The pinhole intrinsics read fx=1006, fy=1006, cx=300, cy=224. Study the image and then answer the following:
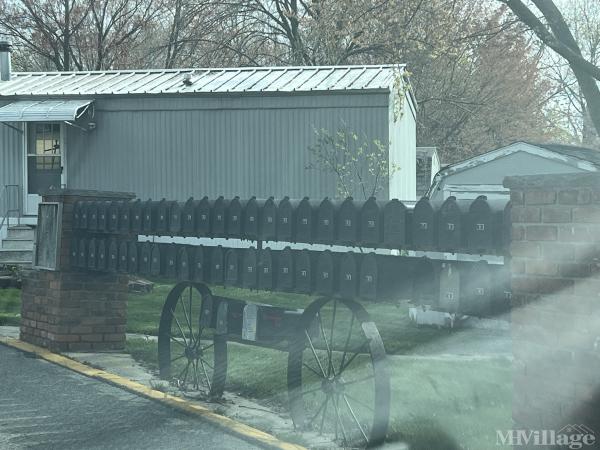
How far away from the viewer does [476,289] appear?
627 centimetres

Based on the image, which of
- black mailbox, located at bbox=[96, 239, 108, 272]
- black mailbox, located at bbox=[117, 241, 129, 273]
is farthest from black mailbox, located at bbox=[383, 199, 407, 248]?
black mailbox, located at bbox=[96, 239, 108, 272]

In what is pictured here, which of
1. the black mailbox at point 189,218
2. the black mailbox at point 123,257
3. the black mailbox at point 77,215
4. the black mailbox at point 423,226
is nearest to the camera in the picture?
the black mailbox at point 423,226

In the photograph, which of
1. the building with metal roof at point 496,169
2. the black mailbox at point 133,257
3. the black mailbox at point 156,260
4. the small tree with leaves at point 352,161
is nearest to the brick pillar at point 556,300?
the black mailbox at point 156,260

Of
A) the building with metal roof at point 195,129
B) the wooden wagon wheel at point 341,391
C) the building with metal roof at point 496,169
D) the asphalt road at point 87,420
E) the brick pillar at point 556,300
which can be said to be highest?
the building with metal roof at point 195,129

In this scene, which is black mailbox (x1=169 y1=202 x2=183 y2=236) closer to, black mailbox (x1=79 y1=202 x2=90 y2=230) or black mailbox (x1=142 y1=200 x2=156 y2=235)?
black mailbox (x1=142 y1=200 x2=156 y2=235)

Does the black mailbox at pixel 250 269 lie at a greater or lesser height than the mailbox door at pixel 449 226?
lesser

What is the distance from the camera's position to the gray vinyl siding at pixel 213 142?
20094mm

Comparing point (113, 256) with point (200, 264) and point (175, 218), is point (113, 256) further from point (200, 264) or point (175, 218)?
point (200, 264)

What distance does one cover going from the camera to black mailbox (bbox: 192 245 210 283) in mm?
8633

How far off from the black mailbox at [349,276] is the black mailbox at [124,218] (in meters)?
3.34

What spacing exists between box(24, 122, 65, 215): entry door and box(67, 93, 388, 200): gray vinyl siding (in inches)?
11.6

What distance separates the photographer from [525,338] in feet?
18.3

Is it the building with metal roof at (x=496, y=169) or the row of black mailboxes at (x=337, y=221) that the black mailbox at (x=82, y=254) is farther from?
the building with metal roof at (x=496, y=169)

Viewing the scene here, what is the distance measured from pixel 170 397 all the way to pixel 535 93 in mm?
33355
